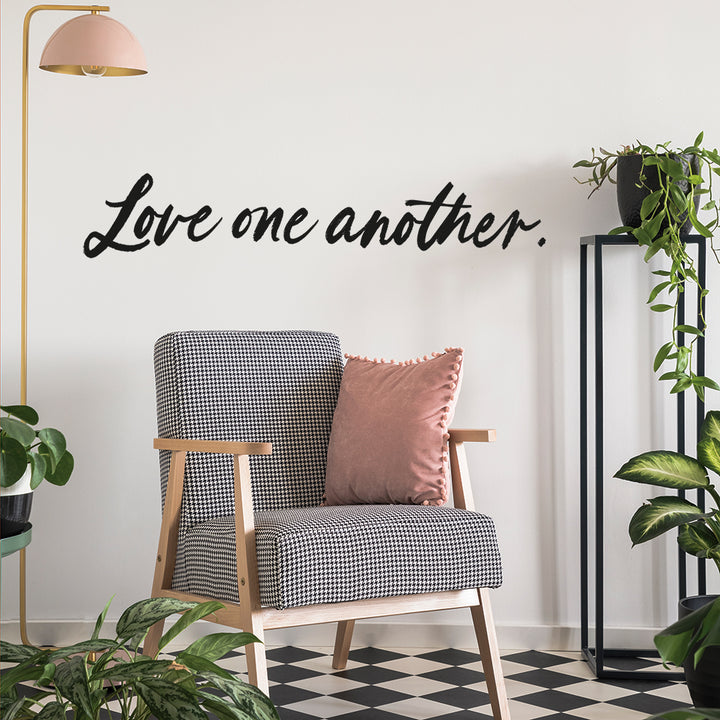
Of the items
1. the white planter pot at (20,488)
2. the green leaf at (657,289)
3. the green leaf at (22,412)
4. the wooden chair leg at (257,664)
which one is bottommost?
the wooden chair leg at (257,664)

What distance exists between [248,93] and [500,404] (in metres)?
1.23

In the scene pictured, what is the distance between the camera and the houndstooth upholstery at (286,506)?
80.8 inches

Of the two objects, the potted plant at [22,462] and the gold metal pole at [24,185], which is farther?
the gold metal pole at [24,185]

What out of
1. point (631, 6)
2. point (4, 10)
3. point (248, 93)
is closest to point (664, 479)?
Answer: point (631, 6)

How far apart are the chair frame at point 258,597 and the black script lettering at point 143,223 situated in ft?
2.90

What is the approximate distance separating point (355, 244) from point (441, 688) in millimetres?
1321

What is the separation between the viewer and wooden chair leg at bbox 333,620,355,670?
2.70 meters

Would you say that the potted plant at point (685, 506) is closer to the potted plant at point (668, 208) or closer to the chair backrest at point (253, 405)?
the potted plant at point (668, 208)

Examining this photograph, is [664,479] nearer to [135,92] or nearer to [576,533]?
[576,533]

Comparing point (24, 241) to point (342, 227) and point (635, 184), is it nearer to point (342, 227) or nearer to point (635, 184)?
point (342, 227)

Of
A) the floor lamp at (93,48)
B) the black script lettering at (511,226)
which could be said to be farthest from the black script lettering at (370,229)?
the floor lamp at (93,48)

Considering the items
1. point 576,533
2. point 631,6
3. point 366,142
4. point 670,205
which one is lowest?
point 576,533

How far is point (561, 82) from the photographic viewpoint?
2996mm

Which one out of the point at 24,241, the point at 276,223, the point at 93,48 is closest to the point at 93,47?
the point at 93,48
